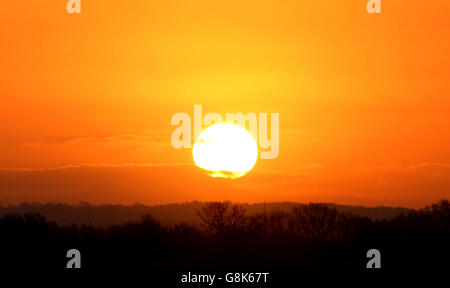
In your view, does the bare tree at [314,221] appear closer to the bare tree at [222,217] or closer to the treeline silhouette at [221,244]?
the treeline silhouette at [221,244]

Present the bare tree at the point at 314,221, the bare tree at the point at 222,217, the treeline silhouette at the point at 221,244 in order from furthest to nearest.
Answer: the bare tree at the point at 314,221, the bare tree at the point at 222,217, the treeline silhouette at the point at 221,244

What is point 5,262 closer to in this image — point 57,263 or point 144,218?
point 57,263

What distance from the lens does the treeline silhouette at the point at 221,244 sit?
163ft

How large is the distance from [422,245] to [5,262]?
2418 cm

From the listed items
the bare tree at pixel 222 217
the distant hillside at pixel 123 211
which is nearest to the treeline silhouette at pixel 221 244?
the bare tree at pixel 222 217

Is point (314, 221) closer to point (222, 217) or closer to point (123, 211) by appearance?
point (222, 217)

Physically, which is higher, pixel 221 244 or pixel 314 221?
pixel 314 221

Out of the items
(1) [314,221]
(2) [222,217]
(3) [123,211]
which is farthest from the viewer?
(3) [123,211]

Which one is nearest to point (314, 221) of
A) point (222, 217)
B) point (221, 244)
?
point (222, 217)

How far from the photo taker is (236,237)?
63.1m

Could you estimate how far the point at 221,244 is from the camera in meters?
58.7

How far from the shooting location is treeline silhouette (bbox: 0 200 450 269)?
163 feet

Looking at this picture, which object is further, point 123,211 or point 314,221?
point 123,211

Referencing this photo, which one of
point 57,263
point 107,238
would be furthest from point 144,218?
point 57,263
